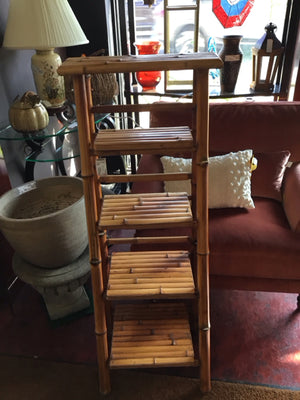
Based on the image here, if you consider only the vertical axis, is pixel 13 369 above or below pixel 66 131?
below

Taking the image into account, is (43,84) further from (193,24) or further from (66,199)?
(193,24)

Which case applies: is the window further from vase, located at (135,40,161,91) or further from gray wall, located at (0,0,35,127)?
gray wall, located at (0,0,35,127)

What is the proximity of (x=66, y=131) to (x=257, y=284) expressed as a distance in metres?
1.04

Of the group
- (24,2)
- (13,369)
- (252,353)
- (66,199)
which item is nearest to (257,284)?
(252,353)

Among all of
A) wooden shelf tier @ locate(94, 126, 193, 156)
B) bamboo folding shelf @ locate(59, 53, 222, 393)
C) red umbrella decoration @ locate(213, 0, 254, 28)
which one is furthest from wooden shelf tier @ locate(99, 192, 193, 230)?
red umbrella decoration @ locate(213, 0, 254, 28)

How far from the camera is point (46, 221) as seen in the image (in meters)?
1.38

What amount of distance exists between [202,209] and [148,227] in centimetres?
17

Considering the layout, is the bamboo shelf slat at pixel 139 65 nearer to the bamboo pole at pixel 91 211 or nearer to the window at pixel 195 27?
the bamboo pole at pixel 91 211

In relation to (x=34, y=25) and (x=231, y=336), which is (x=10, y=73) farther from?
(x=231, y=336)

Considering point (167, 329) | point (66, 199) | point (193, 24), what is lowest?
point (167, 329)

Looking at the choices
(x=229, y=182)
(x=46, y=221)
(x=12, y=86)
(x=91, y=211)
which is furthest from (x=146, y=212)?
(x=12, y=86)

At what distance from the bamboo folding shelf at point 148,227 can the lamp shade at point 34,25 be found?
569 mm

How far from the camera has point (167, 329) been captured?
133cm

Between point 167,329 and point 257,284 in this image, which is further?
point 257,284
